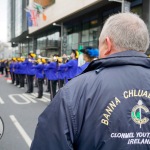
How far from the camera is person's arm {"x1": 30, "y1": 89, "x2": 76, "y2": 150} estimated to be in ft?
4.99

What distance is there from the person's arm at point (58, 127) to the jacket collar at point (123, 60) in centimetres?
24

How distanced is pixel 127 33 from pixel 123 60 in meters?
0.15

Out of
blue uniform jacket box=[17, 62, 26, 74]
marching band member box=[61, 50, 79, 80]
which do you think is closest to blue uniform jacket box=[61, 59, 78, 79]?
marching band member box=[61, 50, 79, 80]

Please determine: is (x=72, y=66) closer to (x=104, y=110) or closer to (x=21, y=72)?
(x=21, y=72)

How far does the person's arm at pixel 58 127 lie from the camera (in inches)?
59.9

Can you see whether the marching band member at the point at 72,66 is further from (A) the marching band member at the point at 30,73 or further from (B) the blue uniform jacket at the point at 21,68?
(B) the blue uniform jacket at the point at 21,68

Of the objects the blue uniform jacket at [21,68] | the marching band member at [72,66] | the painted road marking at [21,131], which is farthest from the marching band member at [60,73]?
the blue uniform jacket at [21,68]

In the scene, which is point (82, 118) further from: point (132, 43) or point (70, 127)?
point (132, 43)

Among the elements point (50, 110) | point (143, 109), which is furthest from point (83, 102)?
point (143, 109)

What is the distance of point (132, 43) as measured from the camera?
166 centimetres

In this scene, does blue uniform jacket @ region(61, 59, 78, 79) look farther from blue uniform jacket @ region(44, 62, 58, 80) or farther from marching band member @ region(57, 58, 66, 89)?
blue uniform jacket @ region(44, 62, 58, 80)

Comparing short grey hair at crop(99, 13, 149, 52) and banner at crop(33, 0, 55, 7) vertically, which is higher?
banner at crop(33, 0, 55, 7)

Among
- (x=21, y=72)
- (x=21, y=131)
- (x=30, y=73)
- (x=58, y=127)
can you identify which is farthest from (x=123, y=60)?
(x=21, y=72)

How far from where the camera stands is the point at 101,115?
1523mm
